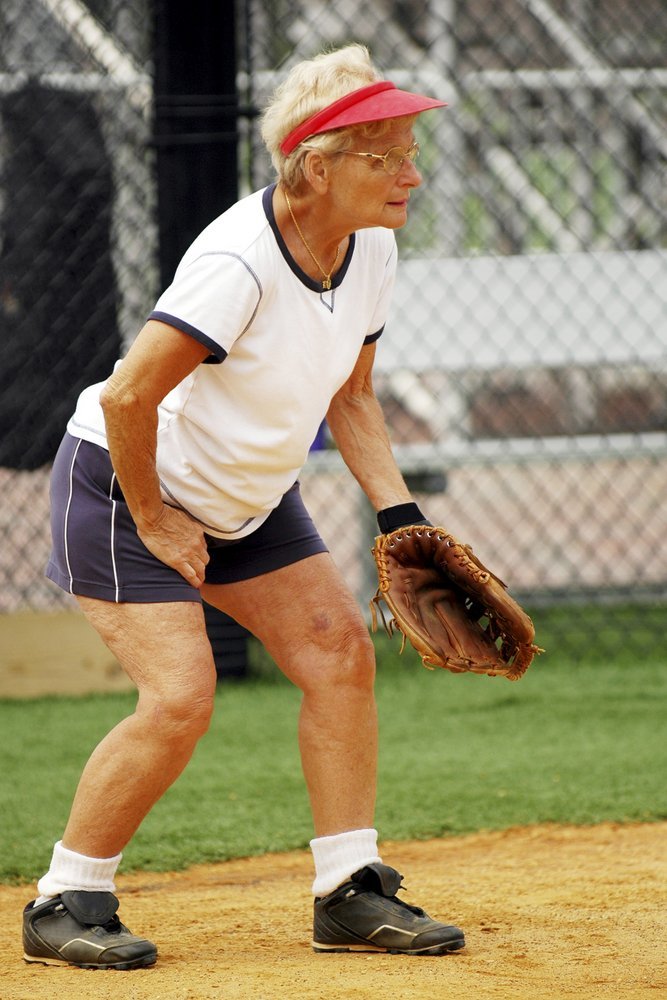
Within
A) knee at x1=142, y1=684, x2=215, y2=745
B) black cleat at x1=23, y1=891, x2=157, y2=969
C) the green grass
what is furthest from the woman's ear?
the green grass

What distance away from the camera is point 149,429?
256 centimetres

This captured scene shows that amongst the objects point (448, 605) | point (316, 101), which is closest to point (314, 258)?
point (316, 101)

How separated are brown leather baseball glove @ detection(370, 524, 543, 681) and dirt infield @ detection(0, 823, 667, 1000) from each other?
561mm

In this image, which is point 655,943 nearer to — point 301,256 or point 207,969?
point 207,969

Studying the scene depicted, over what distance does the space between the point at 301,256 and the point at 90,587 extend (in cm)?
74

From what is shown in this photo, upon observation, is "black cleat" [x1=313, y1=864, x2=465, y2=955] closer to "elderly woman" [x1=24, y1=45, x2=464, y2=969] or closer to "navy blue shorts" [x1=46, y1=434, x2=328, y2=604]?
"elderly woman" [x1=24, y1=45, x2=464, y2=969]

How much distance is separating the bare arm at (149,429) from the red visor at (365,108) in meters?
0.45

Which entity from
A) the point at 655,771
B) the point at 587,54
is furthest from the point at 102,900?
the point at 587,54

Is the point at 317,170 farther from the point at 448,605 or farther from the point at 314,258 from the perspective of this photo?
the point at 448,605

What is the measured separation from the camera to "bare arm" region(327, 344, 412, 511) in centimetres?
295

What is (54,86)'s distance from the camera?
245 inches

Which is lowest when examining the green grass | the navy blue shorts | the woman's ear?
the green grass

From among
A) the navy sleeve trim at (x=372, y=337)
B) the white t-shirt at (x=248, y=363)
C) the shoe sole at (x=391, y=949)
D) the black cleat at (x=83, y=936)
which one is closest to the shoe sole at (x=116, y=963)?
the black cleat at (x=83, y=936)

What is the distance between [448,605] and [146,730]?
2.20 ft
